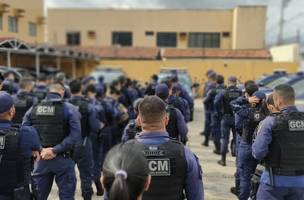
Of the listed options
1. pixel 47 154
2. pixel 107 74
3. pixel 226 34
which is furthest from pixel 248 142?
pixel 226 34

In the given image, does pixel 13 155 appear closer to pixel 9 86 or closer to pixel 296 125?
pixel 296 125

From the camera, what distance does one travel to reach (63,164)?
494 centimetres

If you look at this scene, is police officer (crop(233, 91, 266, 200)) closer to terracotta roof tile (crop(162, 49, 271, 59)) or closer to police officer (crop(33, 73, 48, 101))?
police officer (crop(33, 73, 48, 101))

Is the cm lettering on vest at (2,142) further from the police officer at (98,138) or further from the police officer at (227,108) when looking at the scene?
the police officer at (227,108)

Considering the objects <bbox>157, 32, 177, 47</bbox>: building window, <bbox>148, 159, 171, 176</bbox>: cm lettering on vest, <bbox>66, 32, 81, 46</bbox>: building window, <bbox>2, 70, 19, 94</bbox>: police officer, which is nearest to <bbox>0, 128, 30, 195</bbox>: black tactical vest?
<bbox>148, 159, 171, 176</bbox>: cm lettering on vest

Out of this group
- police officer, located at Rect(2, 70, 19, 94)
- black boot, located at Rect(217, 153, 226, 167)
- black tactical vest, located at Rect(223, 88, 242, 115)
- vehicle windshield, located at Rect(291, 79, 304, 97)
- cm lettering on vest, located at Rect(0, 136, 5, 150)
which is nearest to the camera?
cm lettering on vest, located at Rect(0, 136, 5, 150)

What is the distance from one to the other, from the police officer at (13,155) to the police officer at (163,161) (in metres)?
1.38

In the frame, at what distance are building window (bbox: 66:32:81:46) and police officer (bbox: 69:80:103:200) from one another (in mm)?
40925

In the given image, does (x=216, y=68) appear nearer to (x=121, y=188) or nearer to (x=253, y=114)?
(x=253, y=114)

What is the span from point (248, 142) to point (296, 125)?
186cm

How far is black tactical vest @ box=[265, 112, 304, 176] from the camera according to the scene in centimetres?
394

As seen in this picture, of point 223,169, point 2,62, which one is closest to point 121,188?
point 223,169

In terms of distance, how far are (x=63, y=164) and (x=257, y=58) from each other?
33744 millimetres

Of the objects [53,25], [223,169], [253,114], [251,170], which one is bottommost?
[223,169]
